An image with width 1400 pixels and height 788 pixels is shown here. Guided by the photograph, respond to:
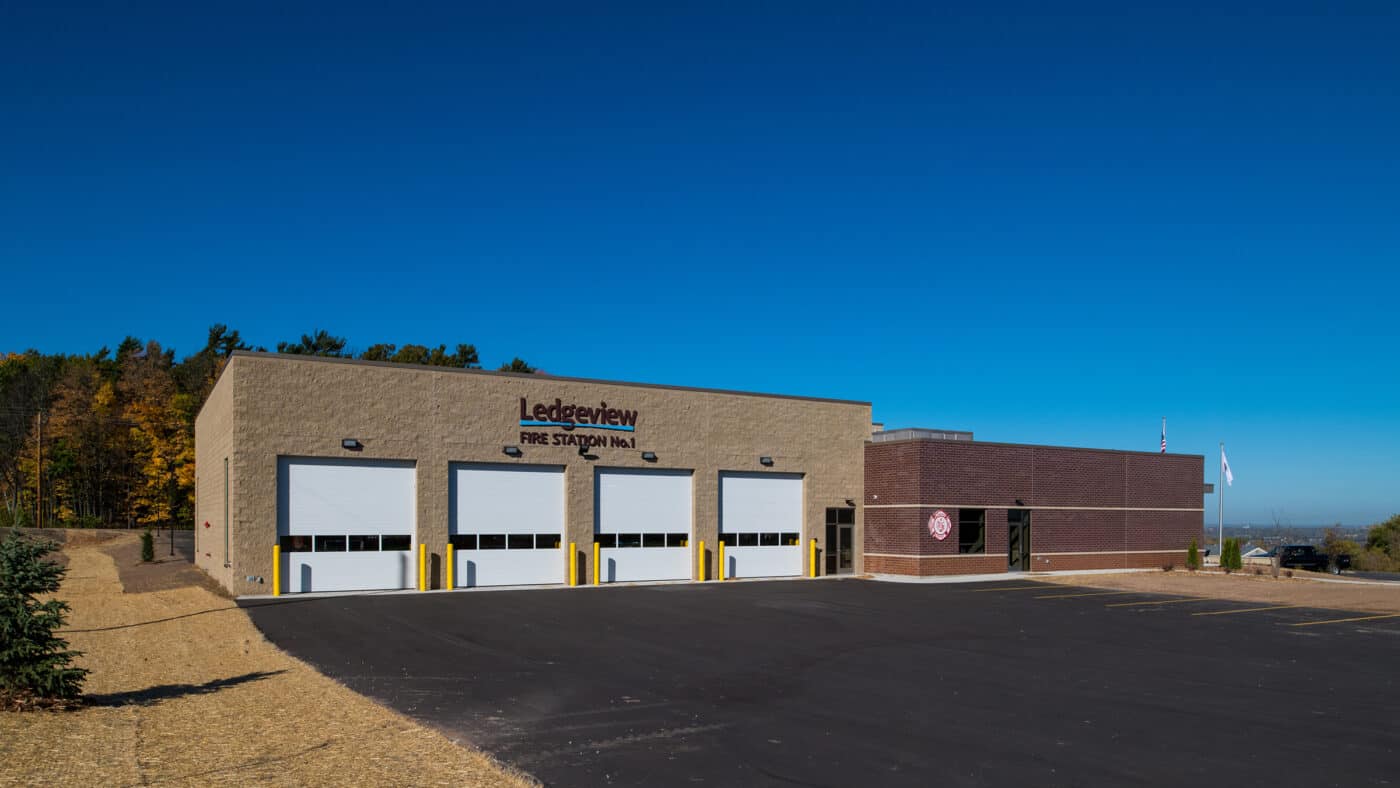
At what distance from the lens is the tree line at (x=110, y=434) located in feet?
202

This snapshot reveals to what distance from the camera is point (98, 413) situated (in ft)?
228

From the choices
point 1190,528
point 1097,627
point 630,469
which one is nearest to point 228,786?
point 1097,627

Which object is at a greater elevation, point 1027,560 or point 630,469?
point 630,469

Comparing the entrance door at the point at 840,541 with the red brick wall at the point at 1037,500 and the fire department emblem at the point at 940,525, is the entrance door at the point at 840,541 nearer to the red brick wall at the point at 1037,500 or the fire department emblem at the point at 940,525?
the red brick wall at the point at 1037,500

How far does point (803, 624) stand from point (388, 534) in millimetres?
12325

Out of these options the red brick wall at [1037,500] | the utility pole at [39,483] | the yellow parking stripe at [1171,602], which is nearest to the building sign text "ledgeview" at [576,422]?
the red brick wall at [1037,500]

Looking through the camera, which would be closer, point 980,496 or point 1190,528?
point 980,496

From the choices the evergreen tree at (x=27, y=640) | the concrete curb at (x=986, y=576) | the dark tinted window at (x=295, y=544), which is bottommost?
the concrete curb at (x=986, y=576)

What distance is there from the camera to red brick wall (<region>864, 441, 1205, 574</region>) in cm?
3466

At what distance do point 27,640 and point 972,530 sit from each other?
30.7 metres

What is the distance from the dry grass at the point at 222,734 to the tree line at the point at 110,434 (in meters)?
48.9

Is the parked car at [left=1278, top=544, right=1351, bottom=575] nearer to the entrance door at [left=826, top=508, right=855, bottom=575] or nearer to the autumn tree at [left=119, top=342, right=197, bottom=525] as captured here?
the entrance door at [left=826, top=508, right=855, bottom=575]

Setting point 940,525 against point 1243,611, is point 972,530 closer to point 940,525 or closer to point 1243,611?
point 940,525

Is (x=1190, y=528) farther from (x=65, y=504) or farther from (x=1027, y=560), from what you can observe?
(x=65, y=504)
